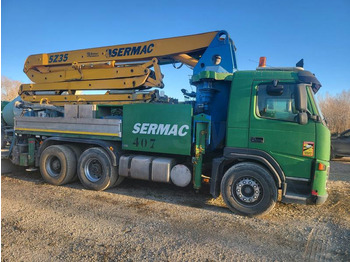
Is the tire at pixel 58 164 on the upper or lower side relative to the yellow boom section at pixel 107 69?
lower

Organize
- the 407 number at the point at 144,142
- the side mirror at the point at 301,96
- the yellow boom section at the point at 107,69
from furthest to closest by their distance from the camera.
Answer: the yellow boom section at the point at 107,69
the 407 number at the point at 144,142
the side mirror at the point at 301,96

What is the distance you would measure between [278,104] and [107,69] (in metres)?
4.89

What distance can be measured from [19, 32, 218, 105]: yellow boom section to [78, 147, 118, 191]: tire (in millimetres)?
1606

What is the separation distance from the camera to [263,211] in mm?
4566

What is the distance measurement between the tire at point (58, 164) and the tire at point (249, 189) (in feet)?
13.6

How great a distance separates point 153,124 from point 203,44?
8.02 ft

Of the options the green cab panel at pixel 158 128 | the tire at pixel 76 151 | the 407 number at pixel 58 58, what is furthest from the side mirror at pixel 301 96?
the 407 number at pixel 58 58

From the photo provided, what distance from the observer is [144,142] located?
19.2ft

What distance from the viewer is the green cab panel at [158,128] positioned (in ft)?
17.7

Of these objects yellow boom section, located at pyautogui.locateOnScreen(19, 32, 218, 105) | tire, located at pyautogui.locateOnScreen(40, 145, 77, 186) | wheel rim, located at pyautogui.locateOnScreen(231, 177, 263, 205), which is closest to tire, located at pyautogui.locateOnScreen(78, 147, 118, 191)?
tire, located at pyautogui.locateOnScreen(40, 145, 77, 186)

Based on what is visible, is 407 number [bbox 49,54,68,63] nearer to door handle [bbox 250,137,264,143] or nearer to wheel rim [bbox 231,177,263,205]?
door handle [bbox 250,137,264,143]

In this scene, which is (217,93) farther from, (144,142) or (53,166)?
(53,166)

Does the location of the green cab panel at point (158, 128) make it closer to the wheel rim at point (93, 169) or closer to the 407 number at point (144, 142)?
the 407 number at point (144, 142)

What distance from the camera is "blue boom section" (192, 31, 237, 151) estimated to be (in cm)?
538
